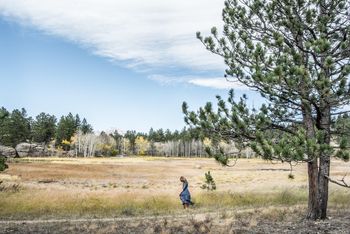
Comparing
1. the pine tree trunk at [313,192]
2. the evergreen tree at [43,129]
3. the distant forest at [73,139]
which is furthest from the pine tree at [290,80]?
the evergreen tree at [43,129]

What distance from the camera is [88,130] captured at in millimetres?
187625

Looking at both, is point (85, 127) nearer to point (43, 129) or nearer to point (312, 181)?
point (43, 129)

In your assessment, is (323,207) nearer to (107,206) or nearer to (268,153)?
(268,153)

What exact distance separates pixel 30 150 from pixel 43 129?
47.9 feet

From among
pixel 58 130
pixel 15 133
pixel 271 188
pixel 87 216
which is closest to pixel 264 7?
pixel 87 216

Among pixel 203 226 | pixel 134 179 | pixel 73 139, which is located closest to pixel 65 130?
pixel 73 139

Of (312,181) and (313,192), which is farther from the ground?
(312,181)

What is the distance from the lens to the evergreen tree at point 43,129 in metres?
137

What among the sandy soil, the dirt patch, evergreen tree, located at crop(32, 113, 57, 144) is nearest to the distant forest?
evergreen tree, located at crop(32, 113, 57, 144)

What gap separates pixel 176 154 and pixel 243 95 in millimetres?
177852

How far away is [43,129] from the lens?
137 metres

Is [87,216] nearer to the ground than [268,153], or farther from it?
nearer to the ground

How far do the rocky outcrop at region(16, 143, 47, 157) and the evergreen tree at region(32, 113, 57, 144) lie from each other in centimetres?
514

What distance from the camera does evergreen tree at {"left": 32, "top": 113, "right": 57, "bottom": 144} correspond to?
137 meters
